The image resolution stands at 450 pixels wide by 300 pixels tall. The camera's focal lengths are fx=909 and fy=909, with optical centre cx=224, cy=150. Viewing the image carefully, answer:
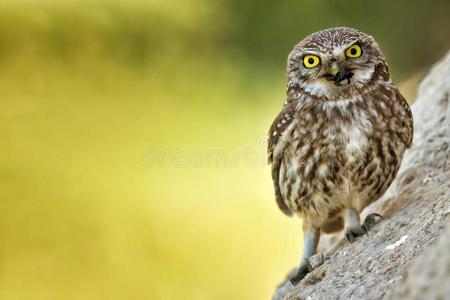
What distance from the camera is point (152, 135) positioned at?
845cm

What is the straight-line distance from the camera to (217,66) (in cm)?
842

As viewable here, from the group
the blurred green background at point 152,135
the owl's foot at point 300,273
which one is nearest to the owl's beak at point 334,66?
the owl's foot at point 300,273

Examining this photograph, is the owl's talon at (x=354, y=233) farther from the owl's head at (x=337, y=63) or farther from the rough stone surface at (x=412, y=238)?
the owl's head at (x=337, y=63)

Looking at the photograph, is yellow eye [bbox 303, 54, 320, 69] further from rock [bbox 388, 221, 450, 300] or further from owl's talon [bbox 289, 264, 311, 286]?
rock [bbox 388, 221, 450, 300]

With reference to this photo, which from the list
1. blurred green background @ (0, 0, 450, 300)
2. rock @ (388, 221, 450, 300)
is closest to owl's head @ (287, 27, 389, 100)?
rock @ (388, 221, 450, 300)

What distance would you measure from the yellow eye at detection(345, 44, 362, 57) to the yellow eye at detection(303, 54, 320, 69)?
0.48 ft

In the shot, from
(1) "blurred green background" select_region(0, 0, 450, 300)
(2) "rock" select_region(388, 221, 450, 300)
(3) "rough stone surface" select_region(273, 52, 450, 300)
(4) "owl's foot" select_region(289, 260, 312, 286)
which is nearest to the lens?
(2) "rock" select_region(388, 221, 450, 300)

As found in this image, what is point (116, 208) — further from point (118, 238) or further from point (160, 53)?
point (160, 53)

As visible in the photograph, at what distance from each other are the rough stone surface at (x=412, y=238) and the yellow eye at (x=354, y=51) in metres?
0.62

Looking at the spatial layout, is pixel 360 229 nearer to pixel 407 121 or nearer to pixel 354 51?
pixel 407 121

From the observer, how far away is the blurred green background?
7.82 m

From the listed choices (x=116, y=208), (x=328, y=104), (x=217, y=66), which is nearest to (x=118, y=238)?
(x=116, y=208)

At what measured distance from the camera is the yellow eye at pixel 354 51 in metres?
4.24

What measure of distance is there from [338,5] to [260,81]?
38.1 inches
